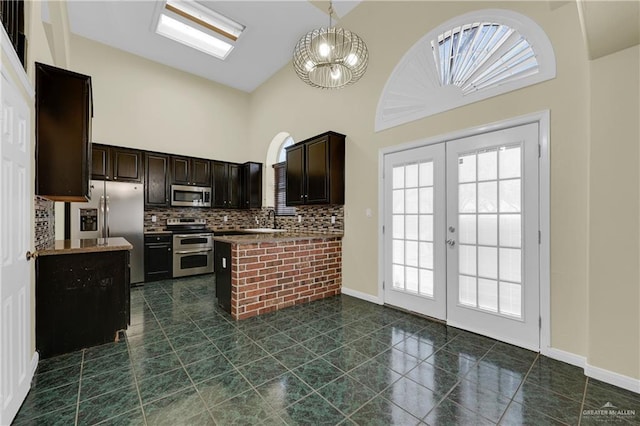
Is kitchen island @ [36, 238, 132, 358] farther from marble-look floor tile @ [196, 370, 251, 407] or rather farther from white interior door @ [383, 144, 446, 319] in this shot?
white interior door @ [383, 144, 446, 319]

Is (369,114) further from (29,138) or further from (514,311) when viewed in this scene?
(29,138)

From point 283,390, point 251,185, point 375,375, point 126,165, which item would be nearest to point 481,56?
point 375,375

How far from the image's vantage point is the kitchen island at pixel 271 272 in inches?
126

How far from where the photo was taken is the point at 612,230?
2.00m

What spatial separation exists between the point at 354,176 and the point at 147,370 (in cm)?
323

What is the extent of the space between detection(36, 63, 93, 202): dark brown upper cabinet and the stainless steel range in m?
2.82

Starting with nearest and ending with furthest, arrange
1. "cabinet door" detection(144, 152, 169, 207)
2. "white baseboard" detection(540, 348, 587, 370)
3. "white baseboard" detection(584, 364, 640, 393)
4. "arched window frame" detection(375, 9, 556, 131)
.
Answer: "white baseboard" detection(584, 364, 640, 393) → "white baseboard" detection(540, 348, 587, 370) → "arched window frame" detection(375, 9, 556, 131) → "cabinet door" detection(144, 152, 169, 207)

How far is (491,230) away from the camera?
9.00 feet

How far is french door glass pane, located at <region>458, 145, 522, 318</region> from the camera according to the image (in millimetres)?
2592

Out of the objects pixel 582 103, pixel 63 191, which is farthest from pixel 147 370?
pixel 582 103

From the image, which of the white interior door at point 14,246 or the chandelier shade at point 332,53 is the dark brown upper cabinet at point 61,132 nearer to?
the white interior door at point 14,246

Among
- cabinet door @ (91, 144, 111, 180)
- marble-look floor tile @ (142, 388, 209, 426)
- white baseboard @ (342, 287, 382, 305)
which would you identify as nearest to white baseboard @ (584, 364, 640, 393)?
white baseboard @ (342, 287, 382, 305)

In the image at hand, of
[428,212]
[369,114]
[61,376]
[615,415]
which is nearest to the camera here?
[615,415]

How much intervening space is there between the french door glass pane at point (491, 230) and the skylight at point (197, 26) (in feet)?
13.3
